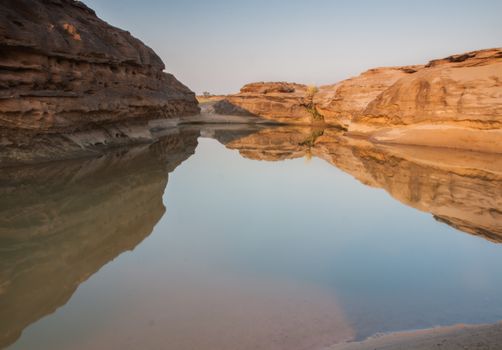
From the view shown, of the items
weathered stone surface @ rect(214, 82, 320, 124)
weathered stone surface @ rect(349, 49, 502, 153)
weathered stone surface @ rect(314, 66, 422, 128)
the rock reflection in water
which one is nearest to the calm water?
the rock reflection in water

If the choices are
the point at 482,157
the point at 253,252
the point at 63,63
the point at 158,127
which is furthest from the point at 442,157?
the point at 158,127

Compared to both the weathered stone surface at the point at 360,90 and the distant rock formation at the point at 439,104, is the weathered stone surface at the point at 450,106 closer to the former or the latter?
the distant rock formation at the point at 439,104

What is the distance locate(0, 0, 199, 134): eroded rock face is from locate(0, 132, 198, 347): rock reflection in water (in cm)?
183

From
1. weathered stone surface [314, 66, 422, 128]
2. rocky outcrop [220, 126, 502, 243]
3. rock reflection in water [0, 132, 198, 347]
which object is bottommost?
rocky outcrop [220, 126, 502, 243]

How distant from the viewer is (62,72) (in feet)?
40.5

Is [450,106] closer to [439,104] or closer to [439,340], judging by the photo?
[439,104]

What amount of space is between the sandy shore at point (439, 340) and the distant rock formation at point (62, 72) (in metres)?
10.9

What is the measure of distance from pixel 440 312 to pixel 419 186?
6790 mm

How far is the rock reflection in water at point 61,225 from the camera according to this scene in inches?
151

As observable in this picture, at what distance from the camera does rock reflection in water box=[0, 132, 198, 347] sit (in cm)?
385

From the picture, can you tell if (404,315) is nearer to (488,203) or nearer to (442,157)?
(488,203)

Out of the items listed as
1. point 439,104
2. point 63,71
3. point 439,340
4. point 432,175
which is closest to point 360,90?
point 439,104

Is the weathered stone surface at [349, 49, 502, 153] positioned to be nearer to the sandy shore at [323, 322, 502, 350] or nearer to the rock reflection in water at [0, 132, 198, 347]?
the rock reflection in water at [0, 132, 198, 347]

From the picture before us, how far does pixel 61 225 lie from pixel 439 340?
18.9 feet
